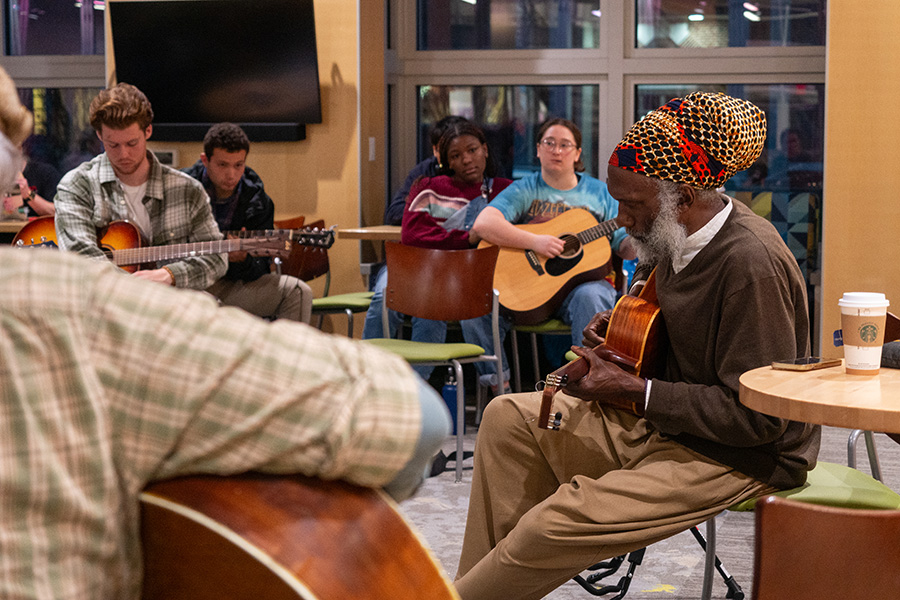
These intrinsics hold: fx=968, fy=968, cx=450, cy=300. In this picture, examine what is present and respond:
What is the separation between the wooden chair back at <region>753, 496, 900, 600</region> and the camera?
135 centimetres

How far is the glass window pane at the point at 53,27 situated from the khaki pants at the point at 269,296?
121 inches

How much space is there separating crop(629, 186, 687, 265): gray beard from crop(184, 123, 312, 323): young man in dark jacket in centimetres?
280

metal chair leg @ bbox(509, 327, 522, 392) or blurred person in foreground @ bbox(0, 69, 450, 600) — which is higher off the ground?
blurred person in foreground @ bbox(0, 69, 450, 600)

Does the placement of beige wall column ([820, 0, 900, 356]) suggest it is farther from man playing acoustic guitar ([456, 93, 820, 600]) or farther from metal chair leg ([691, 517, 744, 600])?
man playing acoustic guitar ([456, 93, 820, 600])

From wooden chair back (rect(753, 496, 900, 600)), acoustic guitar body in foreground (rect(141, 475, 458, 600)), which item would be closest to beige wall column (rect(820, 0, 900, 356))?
wooden chair back (rect(753, 496, 900, 600))

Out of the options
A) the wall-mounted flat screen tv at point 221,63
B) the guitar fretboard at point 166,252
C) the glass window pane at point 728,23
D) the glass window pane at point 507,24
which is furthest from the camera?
the glass window pane at point 507,24

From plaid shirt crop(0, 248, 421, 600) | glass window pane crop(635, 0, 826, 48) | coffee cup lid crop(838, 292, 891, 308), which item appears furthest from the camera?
glass window pane crop(635, 0, 826, 48)

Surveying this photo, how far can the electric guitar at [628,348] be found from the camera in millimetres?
2197

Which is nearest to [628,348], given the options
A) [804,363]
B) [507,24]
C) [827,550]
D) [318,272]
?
[804,363]

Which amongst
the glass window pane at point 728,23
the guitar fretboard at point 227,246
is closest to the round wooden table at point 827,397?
the guitar fretboard at point 227,246

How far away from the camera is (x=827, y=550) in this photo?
53.5 inches

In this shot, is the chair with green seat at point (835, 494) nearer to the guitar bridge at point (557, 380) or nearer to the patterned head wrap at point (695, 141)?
the guitar bridge at point (557, 380)

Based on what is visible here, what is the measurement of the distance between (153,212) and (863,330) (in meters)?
2.94

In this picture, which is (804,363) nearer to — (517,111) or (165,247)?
(165,247)
